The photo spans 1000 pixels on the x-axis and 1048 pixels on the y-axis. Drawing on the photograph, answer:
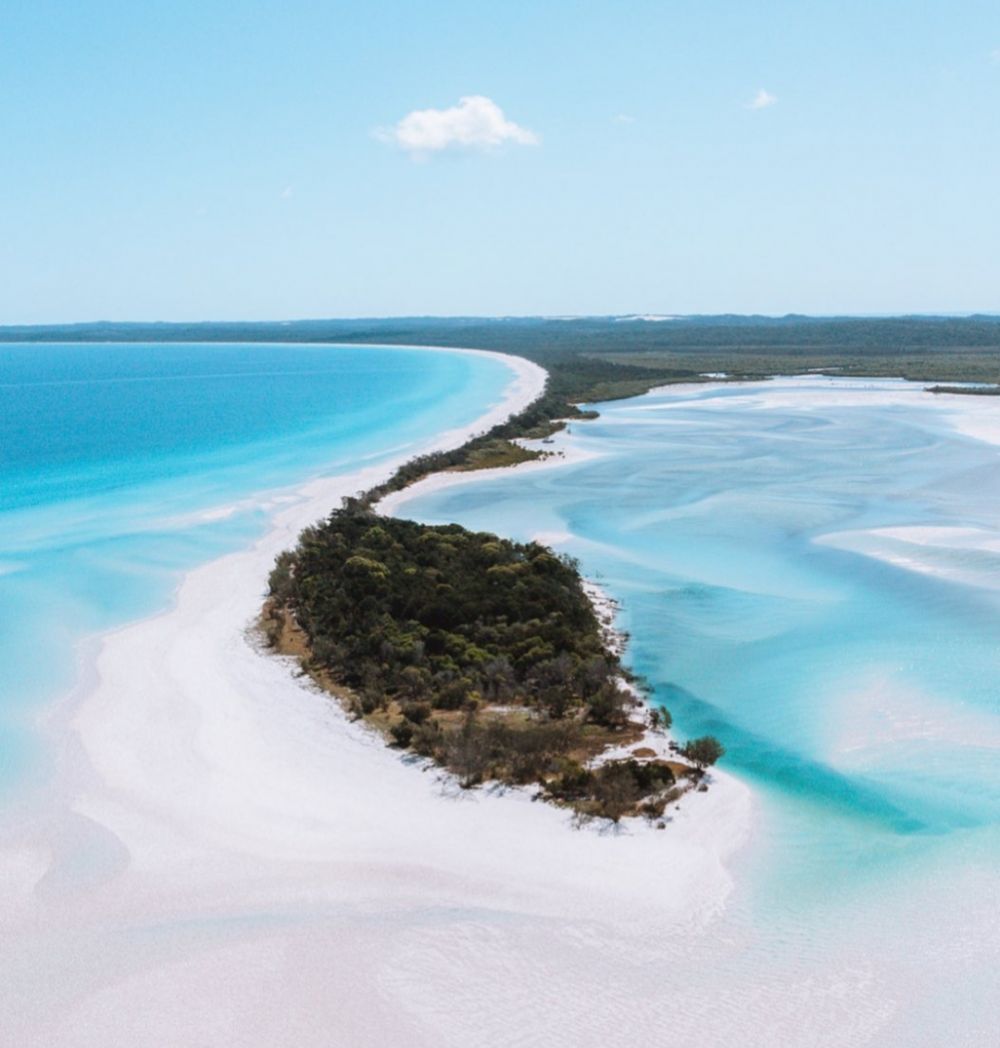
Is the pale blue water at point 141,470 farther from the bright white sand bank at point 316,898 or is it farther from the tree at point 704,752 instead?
the tree at point 704,752

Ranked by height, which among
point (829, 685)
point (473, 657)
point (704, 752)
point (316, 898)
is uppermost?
point (473, 657)

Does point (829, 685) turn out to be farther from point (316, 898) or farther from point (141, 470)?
point (141, 470)

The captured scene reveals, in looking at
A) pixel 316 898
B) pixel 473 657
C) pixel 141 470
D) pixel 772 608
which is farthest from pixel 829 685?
pixel 141 470

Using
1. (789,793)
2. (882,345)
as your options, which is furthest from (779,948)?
(882,345)

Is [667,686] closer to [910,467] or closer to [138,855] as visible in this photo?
[138,855]

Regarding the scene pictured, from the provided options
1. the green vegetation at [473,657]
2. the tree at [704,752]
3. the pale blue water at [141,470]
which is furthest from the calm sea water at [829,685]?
the pale blue water at [141,470]

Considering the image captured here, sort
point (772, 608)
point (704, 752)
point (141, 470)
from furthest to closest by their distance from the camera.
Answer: point (141, 470) < point (772, 608) < point (704, 752)

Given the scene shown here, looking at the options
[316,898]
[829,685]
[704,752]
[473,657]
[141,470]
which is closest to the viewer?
[316,898]
